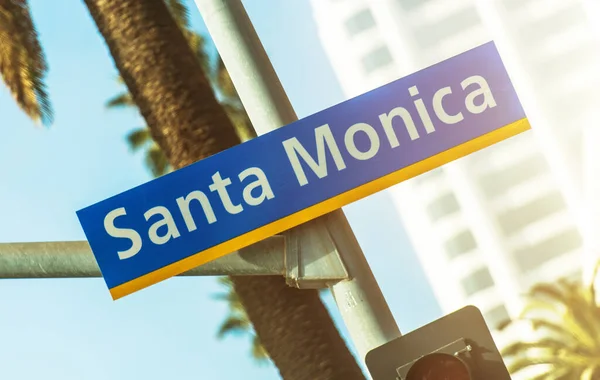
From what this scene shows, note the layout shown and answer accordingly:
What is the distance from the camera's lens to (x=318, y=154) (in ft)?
10.1

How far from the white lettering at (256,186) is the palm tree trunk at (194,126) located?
110 inches

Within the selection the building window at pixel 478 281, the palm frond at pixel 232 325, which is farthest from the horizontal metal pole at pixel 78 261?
the building window at pixel 478 281

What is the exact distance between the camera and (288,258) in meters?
3.15

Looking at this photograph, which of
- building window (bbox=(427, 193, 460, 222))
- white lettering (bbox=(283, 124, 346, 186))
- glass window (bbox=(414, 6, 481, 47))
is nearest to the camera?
white lettering (bbox=(283, 124, 346, 186))

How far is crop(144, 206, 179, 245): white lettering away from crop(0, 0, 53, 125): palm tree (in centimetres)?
926

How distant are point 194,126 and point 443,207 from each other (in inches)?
3268

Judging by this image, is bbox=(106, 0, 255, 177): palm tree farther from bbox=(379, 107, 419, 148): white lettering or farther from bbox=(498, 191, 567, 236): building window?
bbox=(498, 191, 567, 236): building window

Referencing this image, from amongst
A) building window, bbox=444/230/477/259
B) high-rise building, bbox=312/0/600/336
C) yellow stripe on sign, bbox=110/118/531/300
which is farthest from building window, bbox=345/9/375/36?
yellow stripe on sign, bbox=110/118/531/300

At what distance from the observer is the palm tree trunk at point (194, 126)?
18.7 ft

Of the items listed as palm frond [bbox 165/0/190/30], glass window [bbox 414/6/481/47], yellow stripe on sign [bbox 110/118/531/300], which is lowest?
yellow stripe on sign [bbox 110/118/531/300]

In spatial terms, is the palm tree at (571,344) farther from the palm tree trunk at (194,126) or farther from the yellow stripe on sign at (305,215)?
the yellow stripe on sign at (305,215)

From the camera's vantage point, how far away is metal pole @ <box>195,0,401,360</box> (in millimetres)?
2957

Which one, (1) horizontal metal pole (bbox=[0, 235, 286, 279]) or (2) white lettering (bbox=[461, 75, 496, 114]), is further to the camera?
(1) horizontal metal pole (bbox=[0, 235, 286, 279])

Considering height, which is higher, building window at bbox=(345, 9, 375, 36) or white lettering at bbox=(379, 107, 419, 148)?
building window at bbox=(345, 9, 375, 36)
